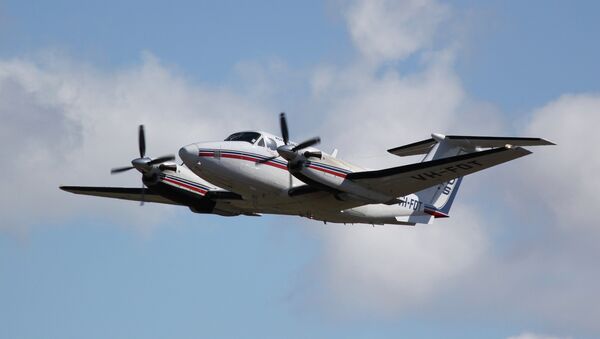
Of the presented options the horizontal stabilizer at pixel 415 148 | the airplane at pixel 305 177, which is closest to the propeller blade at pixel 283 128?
the airplane at pixel 305 177

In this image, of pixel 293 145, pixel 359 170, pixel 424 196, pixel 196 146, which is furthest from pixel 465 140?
pixel 196 146

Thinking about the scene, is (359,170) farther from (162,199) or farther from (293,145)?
(162,199)

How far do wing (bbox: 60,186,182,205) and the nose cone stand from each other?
22.8 feet

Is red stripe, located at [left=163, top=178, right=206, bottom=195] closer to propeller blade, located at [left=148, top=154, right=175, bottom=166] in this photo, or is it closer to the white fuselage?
propeller blade, located at [left=148, top=154, right=175, bottom=166]

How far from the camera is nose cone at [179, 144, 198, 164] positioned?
32219mm

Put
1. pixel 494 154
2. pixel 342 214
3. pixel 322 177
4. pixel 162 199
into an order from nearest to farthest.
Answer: pixel 494 154
pixel 322 177
pixel 342 214
pixel 162 199

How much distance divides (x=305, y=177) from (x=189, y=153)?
12.6 feet

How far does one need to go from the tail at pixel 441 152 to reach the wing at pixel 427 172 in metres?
3.31

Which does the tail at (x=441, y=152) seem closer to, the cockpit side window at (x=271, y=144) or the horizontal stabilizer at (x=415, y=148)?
the horizontal stabilizer at (x=415, y=148)

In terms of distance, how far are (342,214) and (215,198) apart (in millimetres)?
4853

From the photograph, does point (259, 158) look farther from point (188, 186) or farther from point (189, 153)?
point (188, 186)

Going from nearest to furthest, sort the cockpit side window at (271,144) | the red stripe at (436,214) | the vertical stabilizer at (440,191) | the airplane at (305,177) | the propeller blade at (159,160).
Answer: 1. the airplane at (305,177)
2. the cockpit side window at (271,144)
3. the propeller blade at (159,160)
4. the vertical stabilizer at (440,191)
5. the red stripe at (436,214)

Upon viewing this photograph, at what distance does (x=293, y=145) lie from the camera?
32.6 metres

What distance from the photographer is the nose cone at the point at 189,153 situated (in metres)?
32.2
